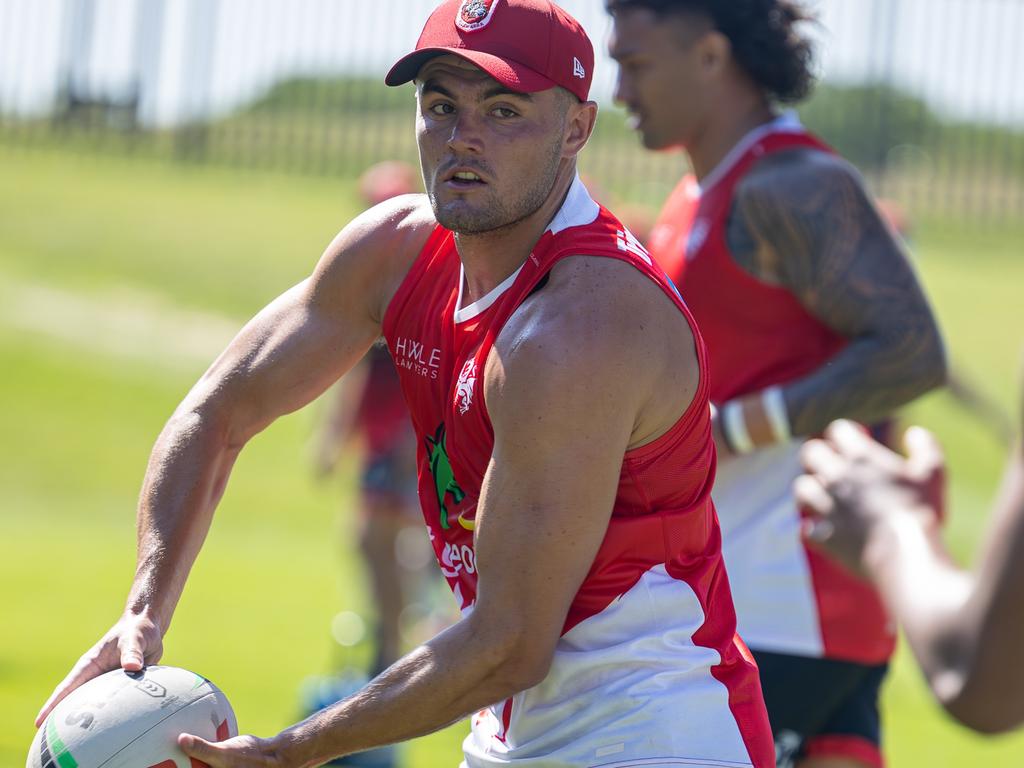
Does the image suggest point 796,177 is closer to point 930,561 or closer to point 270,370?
point 270,370

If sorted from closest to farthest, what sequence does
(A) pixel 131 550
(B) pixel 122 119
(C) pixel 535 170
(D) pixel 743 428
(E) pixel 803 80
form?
(C) pixel 535 170 → (D) pixel 743 428 → (E) pixel 803 80 → (A) pixel 131 550 → (B) pixel 122 119

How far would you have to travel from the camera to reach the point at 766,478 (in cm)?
493

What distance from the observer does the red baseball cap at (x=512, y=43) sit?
3.32 metres

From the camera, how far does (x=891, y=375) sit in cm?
476

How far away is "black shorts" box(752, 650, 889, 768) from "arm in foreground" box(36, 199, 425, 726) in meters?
1.79

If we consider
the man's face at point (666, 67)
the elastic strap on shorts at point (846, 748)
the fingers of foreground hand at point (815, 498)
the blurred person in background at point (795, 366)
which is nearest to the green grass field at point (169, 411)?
the elastic strap on shorts at point (846, 748)

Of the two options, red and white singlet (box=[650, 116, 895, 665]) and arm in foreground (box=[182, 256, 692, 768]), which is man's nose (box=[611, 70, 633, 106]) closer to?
red and white singlet (box=[650, 116, 895, 665])

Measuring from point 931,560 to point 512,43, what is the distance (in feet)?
5.16

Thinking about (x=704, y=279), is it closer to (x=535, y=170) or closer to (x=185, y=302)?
(x=535, y=170)

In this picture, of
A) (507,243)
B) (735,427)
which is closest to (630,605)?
(507,243)

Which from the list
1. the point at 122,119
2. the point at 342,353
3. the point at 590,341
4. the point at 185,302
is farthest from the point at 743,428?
the point at 122,119

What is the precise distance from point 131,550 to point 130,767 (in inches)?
369

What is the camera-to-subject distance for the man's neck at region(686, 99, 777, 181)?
16.9 ft

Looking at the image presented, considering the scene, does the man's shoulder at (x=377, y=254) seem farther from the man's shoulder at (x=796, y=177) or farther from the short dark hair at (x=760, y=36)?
the short dark hair at (x=760, y=36)
